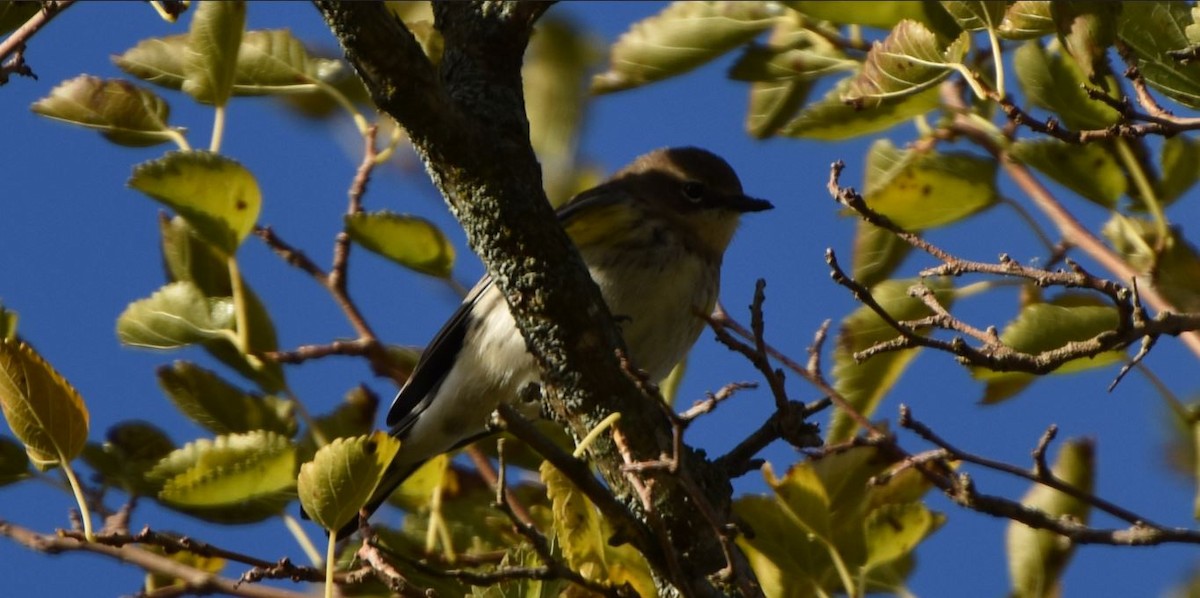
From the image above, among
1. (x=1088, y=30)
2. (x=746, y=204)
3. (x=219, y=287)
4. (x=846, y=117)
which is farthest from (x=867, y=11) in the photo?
(x=746, y=204)

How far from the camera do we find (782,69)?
A: 3.71 m

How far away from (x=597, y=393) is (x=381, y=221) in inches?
35.0

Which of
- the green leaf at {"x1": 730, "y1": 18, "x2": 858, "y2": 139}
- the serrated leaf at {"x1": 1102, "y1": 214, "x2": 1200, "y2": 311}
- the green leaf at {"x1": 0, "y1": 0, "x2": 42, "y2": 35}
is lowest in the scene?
the serrated leaf at {"x1": 1102, "y1": 214, "x2": 1200, "y2": 311}

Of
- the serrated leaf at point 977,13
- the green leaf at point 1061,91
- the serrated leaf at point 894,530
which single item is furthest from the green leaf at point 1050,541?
the serrated leaf at point 977,13

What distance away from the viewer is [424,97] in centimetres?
268

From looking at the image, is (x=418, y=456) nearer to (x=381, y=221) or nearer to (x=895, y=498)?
(x=381, y=221)

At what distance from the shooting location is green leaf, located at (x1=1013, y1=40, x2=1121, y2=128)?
10.0 feet

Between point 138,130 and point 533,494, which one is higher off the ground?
point 138,130

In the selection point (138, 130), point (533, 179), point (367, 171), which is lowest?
point (533, 179)

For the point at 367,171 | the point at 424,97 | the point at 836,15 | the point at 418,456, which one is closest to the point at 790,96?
the point at 836,15

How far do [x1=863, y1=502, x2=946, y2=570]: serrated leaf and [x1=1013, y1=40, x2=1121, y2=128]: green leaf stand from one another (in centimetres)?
91

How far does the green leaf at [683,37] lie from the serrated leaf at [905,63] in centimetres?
61

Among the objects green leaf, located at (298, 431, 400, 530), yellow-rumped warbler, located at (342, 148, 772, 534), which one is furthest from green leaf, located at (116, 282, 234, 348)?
yellow-rumped warbler, located at (342, 148, 772, 534)

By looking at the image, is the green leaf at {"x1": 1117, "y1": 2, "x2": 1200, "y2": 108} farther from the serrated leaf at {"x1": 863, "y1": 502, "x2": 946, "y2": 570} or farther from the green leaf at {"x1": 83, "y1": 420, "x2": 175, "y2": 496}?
the green leaf at {"x1": 83, "y1": 420, "x2": 175, "y2": 496}
